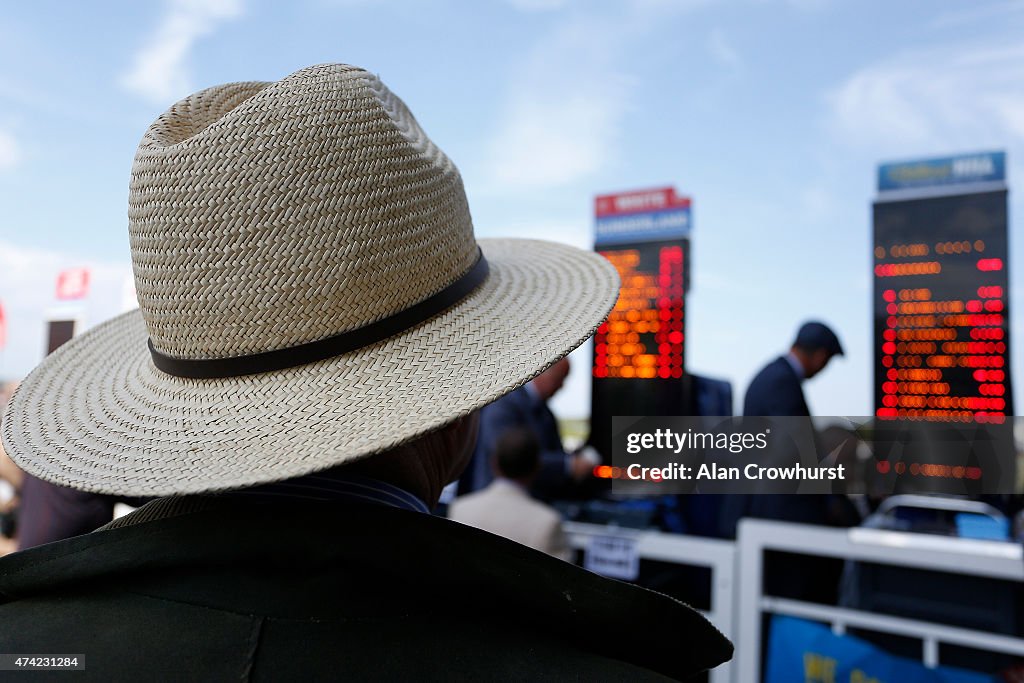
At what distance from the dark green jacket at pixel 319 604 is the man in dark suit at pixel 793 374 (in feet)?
12.5

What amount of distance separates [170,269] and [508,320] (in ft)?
1.40

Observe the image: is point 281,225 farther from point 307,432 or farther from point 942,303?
point 942,303

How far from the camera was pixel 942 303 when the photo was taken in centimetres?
446

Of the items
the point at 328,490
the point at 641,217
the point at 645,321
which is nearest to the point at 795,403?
the point at 645,321

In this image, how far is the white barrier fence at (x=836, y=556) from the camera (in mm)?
2504

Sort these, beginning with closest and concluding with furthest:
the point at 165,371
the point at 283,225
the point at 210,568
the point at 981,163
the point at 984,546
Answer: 1. the point at 210,568
2. the point at 283,225
3. the point at 165,371
4. the point at 984,546
5. the point at 981,163

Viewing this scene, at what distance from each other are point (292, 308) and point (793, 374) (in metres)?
4.06

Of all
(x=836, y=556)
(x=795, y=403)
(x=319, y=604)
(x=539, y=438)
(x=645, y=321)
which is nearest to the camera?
(x=319, y=604)

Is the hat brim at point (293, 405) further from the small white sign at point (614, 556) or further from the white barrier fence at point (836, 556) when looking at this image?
the small white sign at point (614, 556)

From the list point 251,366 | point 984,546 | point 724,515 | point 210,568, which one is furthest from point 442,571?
point 724,515

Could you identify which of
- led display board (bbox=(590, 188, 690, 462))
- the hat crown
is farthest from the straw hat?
led display board (bbox=(590, 188, 690, 462))

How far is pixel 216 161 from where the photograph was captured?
2.89 feet

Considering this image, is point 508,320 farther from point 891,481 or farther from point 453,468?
point 891,481

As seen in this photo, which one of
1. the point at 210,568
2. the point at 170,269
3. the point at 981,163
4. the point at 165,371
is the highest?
the point at 981,163
